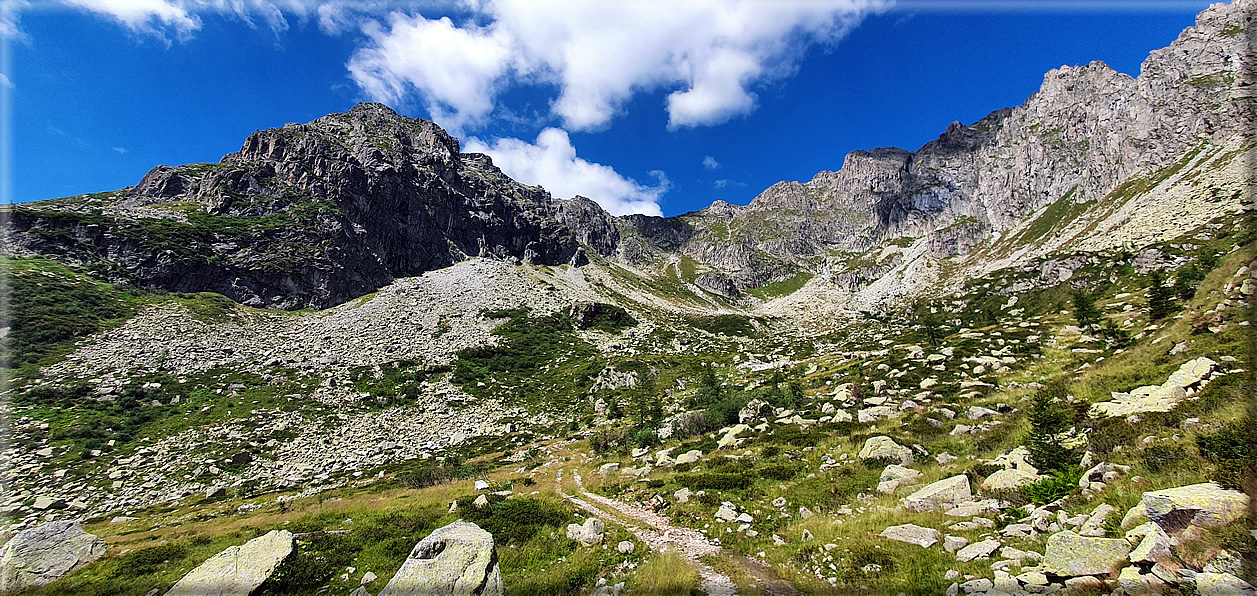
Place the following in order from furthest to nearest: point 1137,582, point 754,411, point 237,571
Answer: point 754,411
point 237,571
point 1137,582

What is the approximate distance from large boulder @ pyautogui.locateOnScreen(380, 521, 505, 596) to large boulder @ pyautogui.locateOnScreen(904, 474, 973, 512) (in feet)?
38.4

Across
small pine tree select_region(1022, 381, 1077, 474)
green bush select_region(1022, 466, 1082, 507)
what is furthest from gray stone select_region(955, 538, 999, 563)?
small pine tree select_region(1022, 381, 1077, 474)

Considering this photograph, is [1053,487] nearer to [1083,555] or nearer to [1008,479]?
[1008,479]

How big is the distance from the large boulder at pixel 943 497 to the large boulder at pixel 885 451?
186 inches

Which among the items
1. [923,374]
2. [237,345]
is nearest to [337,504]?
[923,374]

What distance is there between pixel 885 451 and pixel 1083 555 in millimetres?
11606

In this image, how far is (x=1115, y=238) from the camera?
90.9 m

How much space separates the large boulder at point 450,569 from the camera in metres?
9.92

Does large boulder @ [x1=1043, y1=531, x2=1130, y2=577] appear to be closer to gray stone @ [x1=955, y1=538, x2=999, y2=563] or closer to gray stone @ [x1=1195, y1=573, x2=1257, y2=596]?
gray stone @ [x1=1195, y1=573, x2=1257, y2=596]

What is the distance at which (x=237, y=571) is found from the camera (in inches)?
449

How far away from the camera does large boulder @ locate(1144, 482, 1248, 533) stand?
649 centimetres

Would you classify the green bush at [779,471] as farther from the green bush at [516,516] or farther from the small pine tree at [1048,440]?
the green bush at [516,516]

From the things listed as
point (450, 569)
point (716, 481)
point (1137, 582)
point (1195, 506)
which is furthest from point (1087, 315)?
point (450, 569)

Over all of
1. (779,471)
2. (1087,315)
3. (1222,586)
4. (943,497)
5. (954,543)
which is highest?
(1087,315)
